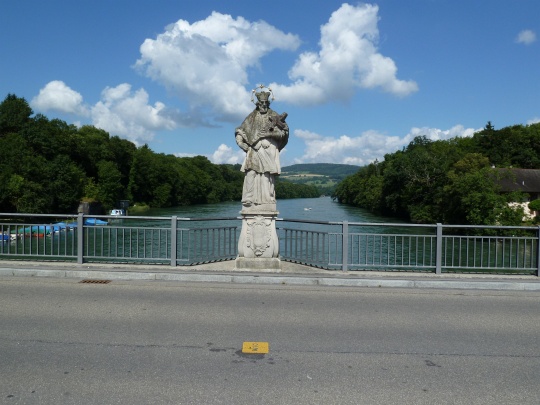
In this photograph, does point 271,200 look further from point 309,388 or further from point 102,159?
point 102,159

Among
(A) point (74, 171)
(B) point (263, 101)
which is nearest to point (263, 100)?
(B) point (263, 101)

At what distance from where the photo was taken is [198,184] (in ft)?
403

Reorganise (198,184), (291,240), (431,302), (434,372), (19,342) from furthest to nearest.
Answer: (198,184) → (291,240) → (431,302) → (19,342) → (434,372)

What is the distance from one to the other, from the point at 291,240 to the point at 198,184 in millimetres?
112432

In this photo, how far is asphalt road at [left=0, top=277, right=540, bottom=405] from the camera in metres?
4.50

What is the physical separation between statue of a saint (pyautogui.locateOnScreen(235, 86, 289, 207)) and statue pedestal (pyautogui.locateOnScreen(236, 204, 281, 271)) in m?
0.21

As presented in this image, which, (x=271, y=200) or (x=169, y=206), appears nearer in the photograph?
(x=271, y=200)

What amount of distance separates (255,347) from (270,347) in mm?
180

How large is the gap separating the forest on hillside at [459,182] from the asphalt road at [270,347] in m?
39.6

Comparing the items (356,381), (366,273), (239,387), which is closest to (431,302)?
(366,273)

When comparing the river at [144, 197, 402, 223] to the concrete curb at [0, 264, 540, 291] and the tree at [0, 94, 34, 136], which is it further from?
the concrete curb at [0, 264, 540, 291]

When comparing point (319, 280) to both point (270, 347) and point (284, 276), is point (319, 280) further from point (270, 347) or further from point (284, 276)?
point (270, 347)

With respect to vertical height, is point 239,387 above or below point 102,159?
below

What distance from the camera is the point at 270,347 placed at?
582cm
